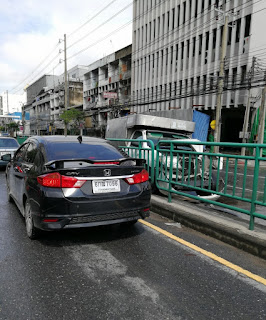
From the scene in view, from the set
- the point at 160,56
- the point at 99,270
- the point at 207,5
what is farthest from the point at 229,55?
the point at 99,270

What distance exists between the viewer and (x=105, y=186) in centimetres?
366

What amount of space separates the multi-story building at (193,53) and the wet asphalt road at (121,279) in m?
17.4

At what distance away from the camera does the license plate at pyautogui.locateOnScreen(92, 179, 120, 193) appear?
360cm

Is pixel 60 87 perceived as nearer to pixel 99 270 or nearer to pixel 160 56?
pixel 160 56

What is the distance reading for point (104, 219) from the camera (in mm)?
3670

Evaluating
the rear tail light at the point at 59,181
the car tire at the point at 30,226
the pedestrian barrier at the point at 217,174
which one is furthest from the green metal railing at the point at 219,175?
the car tire at the point at 30,226

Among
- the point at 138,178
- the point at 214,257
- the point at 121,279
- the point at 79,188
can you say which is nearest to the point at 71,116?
the point at 138,178

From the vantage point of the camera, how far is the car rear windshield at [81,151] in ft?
13.2

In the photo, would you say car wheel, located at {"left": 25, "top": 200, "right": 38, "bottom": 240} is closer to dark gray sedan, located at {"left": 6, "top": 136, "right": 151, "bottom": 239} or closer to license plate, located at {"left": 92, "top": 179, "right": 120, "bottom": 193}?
dark gray sedan, located at {"left": 6, "top": 136, "right": 151, "bottom": 239}

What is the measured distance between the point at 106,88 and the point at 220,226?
1831 inches

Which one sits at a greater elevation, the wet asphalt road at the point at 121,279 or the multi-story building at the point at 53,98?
the multi-story building at the point at 53,98

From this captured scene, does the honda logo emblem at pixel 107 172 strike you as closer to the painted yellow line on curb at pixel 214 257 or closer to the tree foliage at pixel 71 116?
the painted yellow line on curb at pixel 214 257

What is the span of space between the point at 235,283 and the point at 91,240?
6.70ft

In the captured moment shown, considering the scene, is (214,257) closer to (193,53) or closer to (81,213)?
(81,213)
